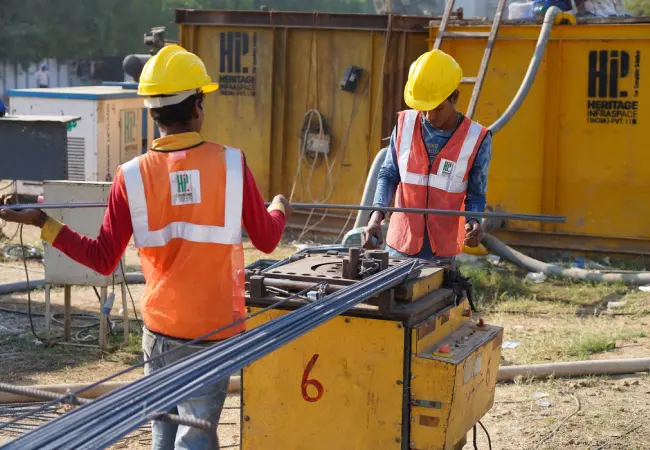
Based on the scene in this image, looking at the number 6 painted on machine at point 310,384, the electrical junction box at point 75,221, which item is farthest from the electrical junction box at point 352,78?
the number 6 painted on machine at point 310,384

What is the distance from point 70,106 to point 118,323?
→ 6.00 m

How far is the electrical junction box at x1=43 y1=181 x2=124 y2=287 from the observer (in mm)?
7023

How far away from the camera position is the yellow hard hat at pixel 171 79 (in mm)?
3648

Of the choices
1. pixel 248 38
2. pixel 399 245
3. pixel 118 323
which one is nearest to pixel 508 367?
pixel 399 245

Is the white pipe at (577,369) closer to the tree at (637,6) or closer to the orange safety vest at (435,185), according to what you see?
the orange safety vest at (435,185)

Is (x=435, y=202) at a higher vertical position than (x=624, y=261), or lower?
higher

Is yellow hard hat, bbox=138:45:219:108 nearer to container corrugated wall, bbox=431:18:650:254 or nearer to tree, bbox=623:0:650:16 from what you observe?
container corrugated wall, bbox=431:18:650:254

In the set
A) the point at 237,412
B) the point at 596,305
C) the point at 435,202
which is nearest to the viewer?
the point at 435,202

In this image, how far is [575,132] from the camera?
10297mm

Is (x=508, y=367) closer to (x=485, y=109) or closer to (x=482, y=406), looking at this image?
(x=482, y=406)

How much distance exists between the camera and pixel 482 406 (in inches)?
176

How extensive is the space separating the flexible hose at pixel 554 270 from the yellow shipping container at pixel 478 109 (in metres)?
0.68

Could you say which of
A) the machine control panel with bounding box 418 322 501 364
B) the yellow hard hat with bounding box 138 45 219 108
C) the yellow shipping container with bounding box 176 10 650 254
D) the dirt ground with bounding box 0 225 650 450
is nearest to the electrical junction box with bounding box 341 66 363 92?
the yellow shipping container with bounding box 176 10 650 254

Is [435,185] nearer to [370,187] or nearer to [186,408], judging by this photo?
[186,408]
